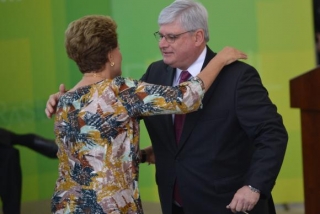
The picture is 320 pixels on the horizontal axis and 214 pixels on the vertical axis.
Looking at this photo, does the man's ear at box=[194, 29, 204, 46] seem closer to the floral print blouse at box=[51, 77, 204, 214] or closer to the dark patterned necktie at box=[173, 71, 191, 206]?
the dark patterned necktie at box=[173, 71, 191, 206]

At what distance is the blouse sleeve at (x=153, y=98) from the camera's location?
286 cm

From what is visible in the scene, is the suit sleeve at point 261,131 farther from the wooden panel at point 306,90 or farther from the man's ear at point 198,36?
the wooden panel at point 306,90

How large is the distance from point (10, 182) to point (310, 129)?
1.88 metres

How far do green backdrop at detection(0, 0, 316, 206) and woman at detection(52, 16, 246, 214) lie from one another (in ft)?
7.45

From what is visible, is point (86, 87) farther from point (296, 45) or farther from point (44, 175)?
point (296, 45)

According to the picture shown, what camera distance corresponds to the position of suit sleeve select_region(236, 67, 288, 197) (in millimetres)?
3002

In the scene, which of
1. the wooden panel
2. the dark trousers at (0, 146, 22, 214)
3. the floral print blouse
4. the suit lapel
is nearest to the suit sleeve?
the suit lapel

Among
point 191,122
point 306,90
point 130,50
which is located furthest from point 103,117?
point 130,50

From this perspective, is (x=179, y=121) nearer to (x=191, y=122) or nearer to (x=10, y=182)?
(x=191, y=122)

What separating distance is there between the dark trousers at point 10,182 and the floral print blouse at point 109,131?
1810mm

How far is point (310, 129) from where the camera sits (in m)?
4.29

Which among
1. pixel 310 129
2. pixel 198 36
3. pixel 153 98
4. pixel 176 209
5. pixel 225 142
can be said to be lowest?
pixel 176 209

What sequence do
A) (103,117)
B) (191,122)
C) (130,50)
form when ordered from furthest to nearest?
1. (130,50)
2. (191,122)
3. (103,117)

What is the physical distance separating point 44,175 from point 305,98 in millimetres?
2094
